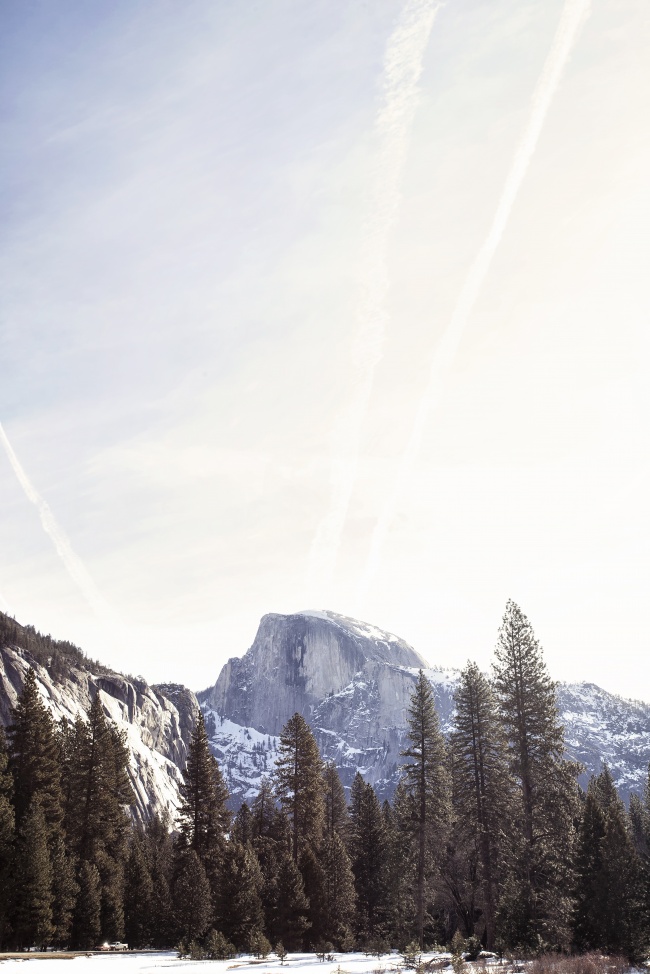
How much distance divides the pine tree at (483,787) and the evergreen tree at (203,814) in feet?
51.1

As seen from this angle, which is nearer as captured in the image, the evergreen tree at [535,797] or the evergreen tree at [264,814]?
the evergreen tree at [535,797]

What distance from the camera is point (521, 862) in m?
31.3

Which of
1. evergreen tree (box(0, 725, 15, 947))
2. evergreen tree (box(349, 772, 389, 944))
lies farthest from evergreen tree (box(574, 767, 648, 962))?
evergreen tree (box(0, 725, 15, 947))

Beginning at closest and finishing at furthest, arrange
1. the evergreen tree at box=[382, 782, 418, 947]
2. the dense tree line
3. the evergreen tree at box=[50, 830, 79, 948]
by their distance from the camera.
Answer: the dense tree line, the evergreen tree at box=[50, 830, 79, 948], the evergreen tree at box=[382, 782, 418, 947]

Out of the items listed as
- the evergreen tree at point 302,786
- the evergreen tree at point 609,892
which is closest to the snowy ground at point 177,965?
the evergreen tree at point 609,892

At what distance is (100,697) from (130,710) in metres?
44.0

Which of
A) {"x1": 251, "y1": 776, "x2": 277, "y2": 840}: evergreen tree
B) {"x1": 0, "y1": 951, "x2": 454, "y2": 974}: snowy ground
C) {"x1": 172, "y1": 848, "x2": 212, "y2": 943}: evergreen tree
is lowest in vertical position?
{"x1": 0, "y1": 951, "x2": 454, "y2": 974}: snowy ground

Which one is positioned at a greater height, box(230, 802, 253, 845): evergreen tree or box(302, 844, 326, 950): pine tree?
box(230, 802, 253, 845): evergreen tree

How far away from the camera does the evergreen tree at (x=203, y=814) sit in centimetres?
4428

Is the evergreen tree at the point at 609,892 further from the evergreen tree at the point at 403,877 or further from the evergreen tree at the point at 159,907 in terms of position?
the evergreen tree at the point at 159,907

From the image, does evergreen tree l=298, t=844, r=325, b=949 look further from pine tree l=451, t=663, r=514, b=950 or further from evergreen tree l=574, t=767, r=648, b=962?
evergreen tree l=574, t=767, r=648, b=962

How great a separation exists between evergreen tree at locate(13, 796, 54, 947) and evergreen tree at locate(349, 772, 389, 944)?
71.0ft

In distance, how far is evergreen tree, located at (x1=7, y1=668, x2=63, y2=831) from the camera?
38188 millimetres

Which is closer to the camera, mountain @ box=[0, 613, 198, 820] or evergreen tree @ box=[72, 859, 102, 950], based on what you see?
evergreen tree @ box=[72, 859, 102, 950]
